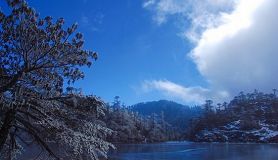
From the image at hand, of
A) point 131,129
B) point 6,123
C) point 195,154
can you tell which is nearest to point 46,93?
point 6,123

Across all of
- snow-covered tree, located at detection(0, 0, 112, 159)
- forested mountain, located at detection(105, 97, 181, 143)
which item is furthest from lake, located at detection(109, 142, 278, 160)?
snow-covered tree, located at detection(0, 0, 112, 159)

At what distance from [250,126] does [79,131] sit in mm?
184720

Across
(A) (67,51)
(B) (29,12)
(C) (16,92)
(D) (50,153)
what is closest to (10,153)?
(D) (50,153)

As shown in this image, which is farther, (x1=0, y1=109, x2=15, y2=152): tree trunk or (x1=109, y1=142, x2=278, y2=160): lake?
(x1=109, y1=142, x2=278, y2=160): lake

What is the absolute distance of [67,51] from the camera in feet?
52.4

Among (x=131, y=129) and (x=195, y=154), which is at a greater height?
(x=131, y=129)

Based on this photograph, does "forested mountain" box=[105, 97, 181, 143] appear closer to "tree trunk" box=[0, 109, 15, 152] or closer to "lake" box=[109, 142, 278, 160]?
"lake" box=[109, 142, 278, 160]

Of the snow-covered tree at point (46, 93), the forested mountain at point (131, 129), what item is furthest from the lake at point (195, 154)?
the snow-covered tree at point (46, 93)

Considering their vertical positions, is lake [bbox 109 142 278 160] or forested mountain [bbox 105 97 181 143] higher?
forested mountain [bbox 105 97 181 143]

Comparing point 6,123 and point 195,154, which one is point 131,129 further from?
point 6,123

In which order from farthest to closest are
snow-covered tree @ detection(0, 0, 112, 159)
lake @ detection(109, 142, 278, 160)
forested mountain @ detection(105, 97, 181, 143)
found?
forested mountain @ detection(105, 97, 181, 143), lake @ detection(109, 142, 278, 160), snow-covered tree @ detection(0, 0, 112, 159)

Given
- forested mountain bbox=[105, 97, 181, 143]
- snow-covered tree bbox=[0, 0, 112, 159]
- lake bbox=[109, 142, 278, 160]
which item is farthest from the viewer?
forested mountain bbox=[105, 97, 181, 143]

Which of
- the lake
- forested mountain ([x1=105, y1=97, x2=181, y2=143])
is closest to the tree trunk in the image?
the lake

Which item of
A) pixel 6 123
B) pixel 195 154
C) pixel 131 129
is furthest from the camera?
pixel 131 129
